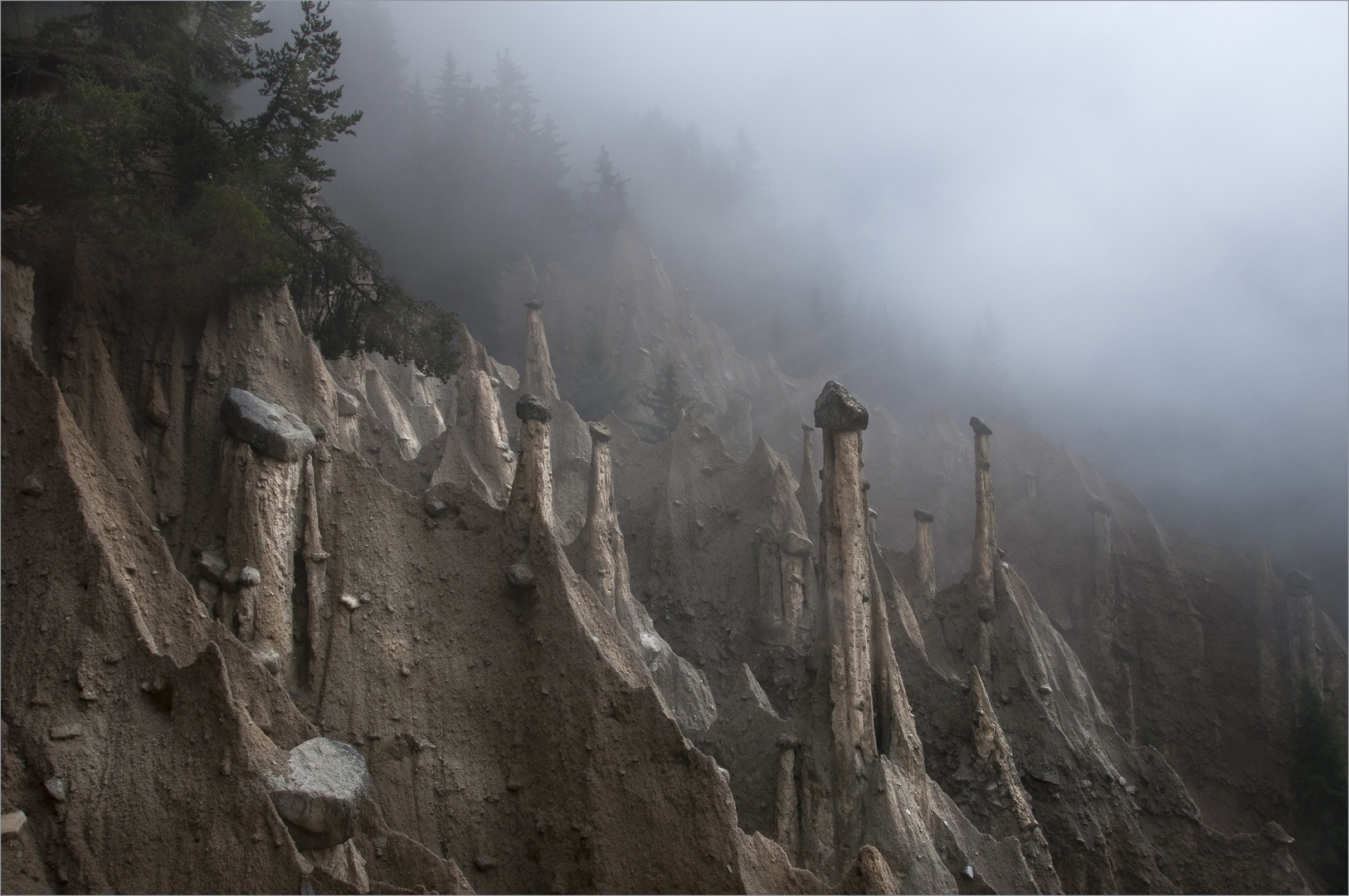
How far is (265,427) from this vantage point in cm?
900

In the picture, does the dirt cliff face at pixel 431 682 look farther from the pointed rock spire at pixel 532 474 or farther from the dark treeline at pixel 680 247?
the dark treeline at pixel 680 247

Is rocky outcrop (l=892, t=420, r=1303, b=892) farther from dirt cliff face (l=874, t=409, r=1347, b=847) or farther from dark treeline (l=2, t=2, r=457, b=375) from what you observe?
dark treeline (l=2, t=2, r=457, b=375)

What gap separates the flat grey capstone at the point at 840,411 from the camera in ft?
40.8

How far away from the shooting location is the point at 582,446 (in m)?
25.4

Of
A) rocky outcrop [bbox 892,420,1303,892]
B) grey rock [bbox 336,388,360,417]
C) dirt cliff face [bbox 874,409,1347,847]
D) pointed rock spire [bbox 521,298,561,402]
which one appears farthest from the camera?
pointed rock spire [bbox 521,298,561,402]

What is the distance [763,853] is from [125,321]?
34.8ft

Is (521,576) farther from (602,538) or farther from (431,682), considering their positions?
(602,538)

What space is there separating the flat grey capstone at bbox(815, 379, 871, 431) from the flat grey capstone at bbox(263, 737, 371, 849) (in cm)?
856

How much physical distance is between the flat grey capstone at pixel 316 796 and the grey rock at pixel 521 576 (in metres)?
3.39

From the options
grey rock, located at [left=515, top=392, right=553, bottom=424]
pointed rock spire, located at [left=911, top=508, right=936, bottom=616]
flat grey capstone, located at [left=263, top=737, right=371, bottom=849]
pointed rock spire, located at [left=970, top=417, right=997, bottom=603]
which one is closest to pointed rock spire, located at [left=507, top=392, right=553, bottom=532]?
grey rock, located at [left=515, top=392, right=553, bottom=424]

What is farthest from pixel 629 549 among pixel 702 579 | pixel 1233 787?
pixel 1233 787

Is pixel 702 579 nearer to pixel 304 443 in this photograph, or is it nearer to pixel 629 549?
pixel 629 549

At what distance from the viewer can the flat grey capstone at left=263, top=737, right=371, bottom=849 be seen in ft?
20.3

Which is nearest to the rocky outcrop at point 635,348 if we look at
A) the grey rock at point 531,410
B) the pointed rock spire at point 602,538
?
the pointed rock spire at point 602,538
